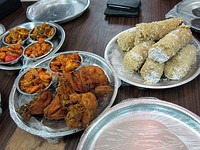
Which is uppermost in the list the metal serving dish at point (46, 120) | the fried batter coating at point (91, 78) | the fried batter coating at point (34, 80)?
the fried batter coating at point (91, 78)

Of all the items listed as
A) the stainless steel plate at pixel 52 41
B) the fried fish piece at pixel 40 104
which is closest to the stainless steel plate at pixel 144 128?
the fried fish piece at pixel 40 104

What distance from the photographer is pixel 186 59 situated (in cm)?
66

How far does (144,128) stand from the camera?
58 centimetres

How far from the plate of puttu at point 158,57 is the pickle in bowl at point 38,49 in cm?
23

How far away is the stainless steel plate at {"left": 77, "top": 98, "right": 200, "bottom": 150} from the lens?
0.55m

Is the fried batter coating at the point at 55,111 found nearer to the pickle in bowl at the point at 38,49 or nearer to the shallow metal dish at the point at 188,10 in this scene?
the pickle in bowl at the point at 38,49

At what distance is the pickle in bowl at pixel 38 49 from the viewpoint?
2.72 feet

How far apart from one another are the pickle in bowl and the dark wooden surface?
0.06 m

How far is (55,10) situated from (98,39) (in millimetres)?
352

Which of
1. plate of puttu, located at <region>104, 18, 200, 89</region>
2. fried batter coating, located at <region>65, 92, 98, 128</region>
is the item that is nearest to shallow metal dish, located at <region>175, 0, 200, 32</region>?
plate of puttu, located at <region>104, 18, 200, 89</region>

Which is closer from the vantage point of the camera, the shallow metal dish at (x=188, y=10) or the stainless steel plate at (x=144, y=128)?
the stainless steel plate at (x=144, y=128)

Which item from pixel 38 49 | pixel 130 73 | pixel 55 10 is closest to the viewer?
pixel 130 73

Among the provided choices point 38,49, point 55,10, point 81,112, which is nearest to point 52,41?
point 38,49

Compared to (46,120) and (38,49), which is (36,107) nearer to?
(46,120)
